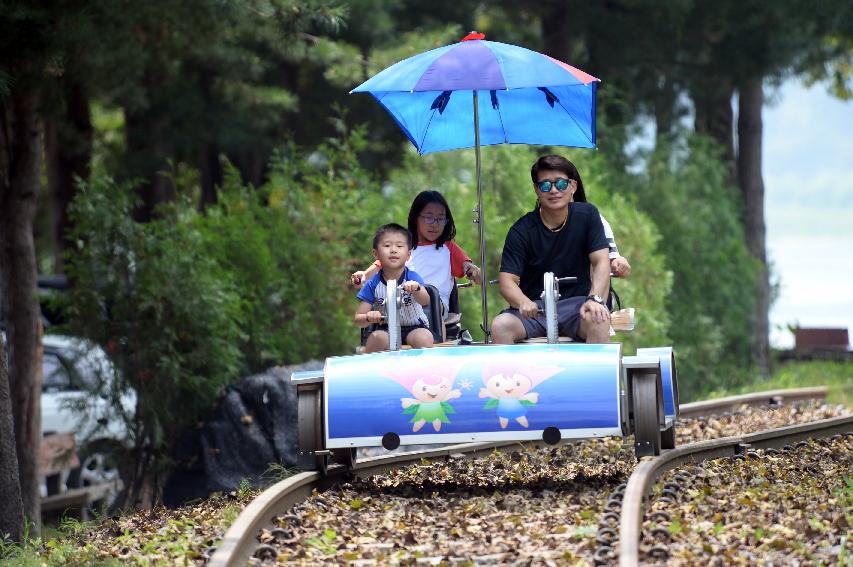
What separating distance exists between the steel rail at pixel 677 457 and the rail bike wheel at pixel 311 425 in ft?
6.19

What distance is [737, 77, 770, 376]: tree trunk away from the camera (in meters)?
Result: 28.0

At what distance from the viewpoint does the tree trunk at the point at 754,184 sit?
28000 mm

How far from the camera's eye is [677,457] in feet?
30.5

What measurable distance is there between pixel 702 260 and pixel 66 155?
10.6 meters

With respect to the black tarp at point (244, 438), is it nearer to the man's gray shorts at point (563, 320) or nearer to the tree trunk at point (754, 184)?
the man's gray shorts at point (563, 320)

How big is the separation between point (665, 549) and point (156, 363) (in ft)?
29.6

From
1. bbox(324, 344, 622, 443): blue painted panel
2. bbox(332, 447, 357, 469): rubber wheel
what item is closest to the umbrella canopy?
bbox(324, 344, 622, 443): blue painted panel

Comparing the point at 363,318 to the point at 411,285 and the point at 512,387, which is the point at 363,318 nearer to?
the point at 411,285

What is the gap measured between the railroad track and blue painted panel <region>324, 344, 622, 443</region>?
18.3 inches

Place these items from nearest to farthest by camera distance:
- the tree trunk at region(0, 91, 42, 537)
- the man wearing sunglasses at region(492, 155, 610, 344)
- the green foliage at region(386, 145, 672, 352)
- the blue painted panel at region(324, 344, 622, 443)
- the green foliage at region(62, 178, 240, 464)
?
the blue painted panel at region(324, 344, 622, 443)
the man wearing sunglasses at region(492, 155, 610, 344)
the tree trunk at region(0, 91, 42, 537)
the green foliage at region(62, 178, 240, 464)
the green foliage at region(386, 145, 672, 352)

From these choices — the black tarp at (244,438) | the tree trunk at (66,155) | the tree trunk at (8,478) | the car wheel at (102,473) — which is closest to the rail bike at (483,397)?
the tree trunk at (8,478)

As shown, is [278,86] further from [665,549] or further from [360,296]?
[665,549]

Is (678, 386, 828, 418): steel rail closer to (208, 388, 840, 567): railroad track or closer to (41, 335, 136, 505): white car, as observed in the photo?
(208, 388, 840, 567): railroad track

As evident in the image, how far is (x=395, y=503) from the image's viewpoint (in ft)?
28.1
